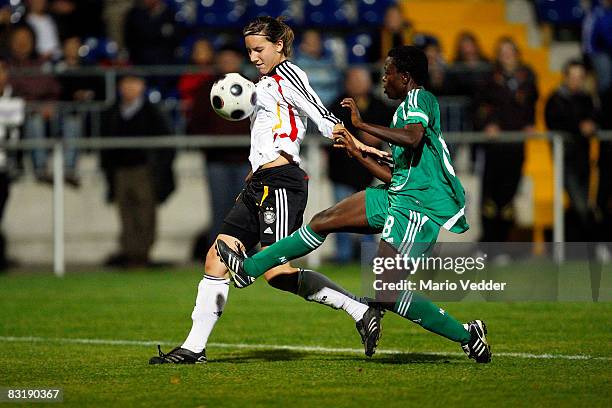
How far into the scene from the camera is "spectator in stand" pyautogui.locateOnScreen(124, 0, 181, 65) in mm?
18594

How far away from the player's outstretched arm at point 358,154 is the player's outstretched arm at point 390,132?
350 millimetres

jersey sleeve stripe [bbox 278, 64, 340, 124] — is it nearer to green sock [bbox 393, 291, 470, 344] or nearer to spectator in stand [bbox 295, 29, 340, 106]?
green sock [bbox 393, 291, 470, 344]

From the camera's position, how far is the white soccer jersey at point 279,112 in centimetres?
838

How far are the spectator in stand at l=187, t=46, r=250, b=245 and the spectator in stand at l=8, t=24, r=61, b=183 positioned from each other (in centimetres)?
193

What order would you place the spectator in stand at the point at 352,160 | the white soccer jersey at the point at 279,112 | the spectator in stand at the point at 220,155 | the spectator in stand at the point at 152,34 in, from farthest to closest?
1. the spectator in stand at the point at 152,34
2. the spectator in stand at the point at 220,155
3. the spectator in stand at the point at 352,160
4. the white soccer jersey at the point at 279,112

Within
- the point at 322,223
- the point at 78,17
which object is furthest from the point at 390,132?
the point at 78,17

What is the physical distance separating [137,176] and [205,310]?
8283mm

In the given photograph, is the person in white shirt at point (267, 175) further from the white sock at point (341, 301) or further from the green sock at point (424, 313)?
the green sock at point (424, 313)

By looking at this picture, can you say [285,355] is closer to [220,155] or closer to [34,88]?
[220,155]

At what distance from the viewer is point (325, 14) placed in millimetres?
21156

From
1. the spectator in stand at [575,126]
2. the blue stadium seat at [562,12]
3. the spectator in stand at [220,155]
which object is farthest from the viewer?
the blue stadium seat at [562,12]

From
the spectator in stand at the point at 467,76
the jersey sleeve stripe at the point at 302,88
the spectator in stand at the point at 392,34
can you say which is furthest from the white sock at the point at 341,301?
the spectator in stand at the point at 392,34

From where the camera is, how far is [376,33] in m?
19.1

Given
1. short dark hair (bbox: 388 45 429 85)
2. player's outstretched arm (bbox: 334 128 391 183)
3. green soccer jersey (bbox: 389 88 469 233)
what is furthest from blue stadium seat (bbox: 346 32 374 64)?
green soccer jersey (bbox: 389 88 469 233)
